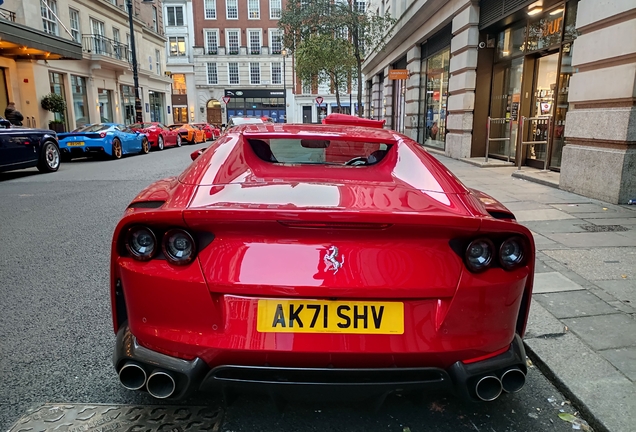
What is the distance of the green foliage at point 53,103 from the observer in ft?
71.9

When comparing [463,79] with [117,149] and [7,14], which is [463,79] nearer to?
[117,149]

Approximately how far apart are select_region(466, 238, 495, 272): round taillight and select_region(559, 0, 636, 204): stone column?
5870 mm

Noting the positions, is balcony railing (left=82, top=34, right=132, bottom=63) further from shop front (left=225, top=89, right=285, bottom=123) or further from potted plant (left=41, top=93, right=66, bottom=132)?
shop front (left=225, top=89, right=285, bottom=123)

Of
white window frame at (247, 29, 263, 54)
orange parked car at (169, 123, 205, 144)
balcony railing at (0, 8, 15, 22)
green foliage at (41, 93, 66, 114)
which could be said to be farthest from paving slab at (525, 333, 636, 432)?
white window frame at (247, 29, 263, 54)

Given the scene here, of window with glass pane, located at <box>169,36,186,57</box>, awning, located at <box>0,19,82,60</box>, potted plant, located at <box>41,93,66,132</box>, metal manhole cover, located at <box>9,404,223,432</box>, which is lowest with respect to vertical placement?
metal manhole cover, located at <box>9,404,223,432</box>

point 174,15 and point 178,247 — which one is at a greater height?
point 174,15

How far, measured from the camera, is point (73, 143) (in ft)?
49.3

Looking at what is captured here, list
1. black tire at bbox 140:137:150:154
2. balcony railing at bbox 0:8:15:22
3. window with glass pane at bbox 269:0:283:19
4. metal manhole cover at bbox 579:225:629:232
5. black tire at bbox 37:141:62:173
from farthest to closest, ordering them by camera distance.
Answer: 1. window with glass pane at bbox 269:0:283:19
2. balcony railing at bbox 0:8:15:22
3. black tire at bbox 140:137:150:154
4. black tire at bbox 37:141:62:173
5. metal manhole cover at bbox 579:225:629:232

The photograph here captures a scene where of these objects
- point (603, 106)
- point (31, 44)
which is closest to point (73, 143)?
point (31, 44)

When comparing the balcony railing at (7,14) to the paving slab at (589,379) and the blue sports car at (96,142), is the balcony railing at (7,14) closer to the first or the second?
the blue sports car at (96,142)

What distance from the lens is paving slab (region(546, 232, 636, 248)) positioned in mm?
4871

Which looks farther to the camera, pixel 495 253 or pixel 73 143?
pixel 73 143

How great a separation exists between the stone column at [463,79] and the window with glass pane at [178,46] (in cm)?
4854

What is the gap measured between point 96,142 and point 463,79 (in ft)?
37.8
